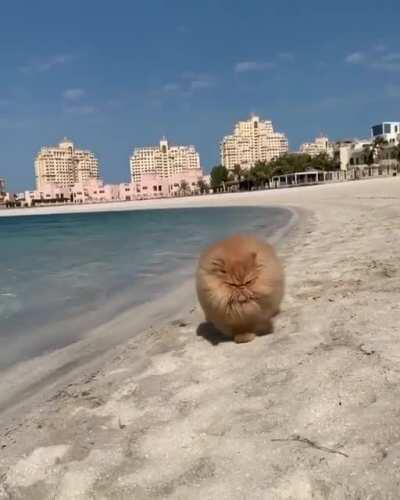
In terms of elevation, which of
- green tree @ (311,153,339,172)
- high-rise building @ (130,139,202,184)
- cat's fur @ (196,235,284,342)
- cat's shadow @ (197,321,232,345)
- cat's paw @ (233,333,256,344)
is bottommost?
cat's shadow @ (197,321,232,345)

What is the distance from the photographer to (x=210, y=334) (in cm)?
454

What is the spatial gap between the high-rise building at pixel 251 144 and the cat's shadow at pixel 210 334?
18267 cm

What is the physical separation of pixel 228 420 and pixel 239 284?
124 centimetres

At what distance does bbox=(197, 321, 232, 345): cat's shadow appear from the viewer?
429 cm

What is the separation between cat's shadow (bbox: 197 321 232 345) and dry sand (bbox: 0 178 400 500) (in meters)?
0.03

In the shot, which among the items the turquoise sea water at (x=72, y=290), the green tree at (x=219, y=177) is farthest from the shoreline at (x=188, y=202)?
the turquoise sea water at (x=72, y=290)

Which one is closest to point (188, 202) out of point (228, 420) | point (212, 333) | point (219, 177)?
point (219, 177)

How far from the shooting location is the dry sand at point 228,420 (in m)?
2.17

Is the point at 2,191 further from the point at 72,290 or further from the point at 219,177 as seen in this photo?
the point at 72,290

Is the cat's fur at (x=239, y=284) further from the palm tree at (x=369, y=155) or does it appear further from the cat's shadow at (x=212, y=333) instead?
the palm tree at (x=369, y=155)

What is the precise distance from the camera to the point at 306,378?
10.2ft

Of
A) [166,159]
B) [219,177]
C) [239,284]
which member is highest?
[166,159]

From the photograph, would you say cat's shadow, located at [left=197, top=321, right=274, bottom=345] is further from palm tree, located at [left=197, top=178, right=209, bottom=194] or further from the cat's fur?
palm tree, located at [left=197, top=178, right=209, bottom=194]

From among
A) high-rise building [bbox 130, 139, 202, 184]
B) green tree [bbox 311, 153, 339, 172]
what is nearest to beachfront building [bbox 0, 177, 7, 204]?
high-rise building [bbox 130, 139, 202, 184]
